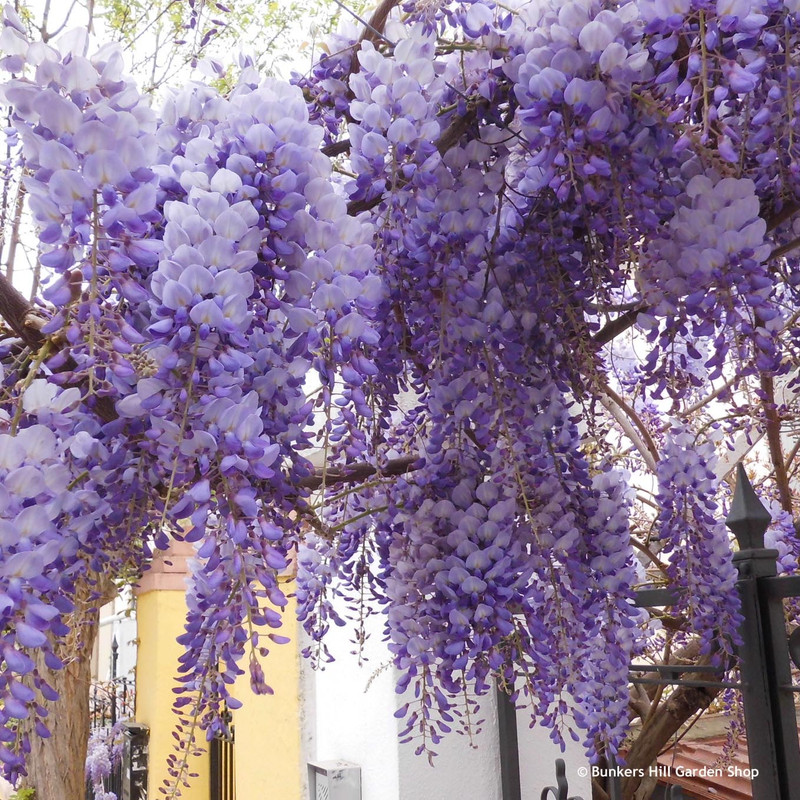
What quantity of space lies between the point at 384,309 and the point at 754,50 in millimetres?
426

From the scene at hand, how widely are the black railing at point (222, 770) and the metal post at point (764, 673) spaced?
10.9 feet

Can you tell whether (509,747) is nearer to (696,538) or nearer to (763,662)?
(763,662)

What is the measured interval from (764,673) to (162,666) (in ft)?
12.6

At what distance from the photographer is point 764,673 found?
144cm

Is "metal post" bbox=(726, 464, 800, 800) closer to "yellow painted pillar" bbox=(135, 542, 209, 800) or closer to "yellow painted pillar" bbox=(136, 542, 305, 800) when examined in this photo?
"yellow painted pillar" bbox=(136, 542, 305, 800)

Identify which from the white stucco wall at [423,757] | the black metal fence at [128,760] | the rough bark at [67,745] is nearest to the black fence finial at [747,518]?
the white stucco wall at [423,757]

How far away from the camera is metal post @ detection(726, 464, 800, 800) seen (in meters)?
1.39

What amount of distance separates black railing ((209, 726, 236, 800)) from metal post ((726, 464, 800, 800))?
10.9ft

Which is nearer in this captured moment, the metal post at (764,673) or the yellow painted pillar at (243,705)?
the metal post at (764,673)

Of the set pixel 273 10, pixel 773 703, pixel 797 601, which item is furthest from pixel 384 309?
pixel 273 10

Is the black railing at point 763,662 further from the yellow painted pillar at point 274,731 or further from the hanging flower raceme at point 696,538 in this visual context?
the yellow painted pillar at point 274,731

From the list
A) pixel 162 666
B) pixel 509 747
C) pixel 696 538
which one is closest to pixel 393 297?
Answer: pixel 696 538

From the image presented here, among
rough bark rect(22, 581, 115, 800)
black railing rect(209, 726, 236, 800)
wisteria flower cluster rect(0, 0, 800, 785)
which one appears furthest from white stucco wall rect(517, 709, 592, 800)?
black railing rect(209, 726, 236, 800)

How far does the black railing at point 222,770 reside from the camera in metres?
4.19
